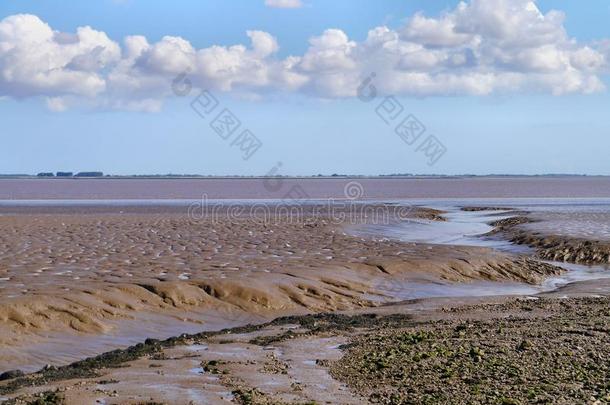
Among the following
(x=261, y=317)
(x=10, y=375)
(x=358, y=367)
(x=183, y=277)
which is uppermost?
(x=183, y=277)

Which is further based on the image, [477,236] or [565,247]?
[477,236]

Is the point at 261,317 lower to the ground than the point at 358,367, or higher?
lower

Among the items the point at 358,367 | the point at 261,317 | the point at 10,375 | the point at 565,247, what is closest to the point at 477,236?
the point at 565,247

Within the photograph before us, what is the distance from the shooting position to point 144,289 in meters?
16.9

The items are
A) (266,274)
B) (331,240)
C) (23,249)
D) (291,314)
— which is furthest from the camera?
(331,240)

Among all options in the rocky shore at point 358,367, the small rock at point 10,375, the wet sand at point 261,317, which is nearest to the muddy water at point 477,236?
the wet sand at point 261,317

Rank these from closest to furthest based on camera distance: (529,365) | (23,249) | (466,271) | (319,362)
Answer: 1. (529,365)
2. (319,362)
3. (466,271)
4. (23,249)

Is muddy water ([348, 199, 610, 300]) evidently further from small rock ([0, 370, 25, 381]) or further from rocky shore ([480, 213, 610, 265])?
small rock ([0, 370, 25, 381])

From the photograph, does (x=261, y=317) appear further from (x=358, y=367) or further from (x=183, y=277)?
(x=358, y=367)

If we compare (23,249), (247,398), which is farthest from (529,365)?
(23,249)

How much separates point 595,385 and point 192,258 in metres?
15.8

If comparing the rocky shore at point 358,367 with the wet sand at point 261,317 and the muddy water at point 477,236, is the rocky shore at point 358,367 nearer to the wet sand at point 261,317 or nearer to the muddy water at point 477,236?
the wet sand at point 261,317

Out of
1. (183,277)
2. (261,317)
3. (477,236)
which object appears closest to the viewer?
(261,317)

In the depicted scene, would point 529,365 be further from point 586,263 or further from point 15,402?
point 586,263
